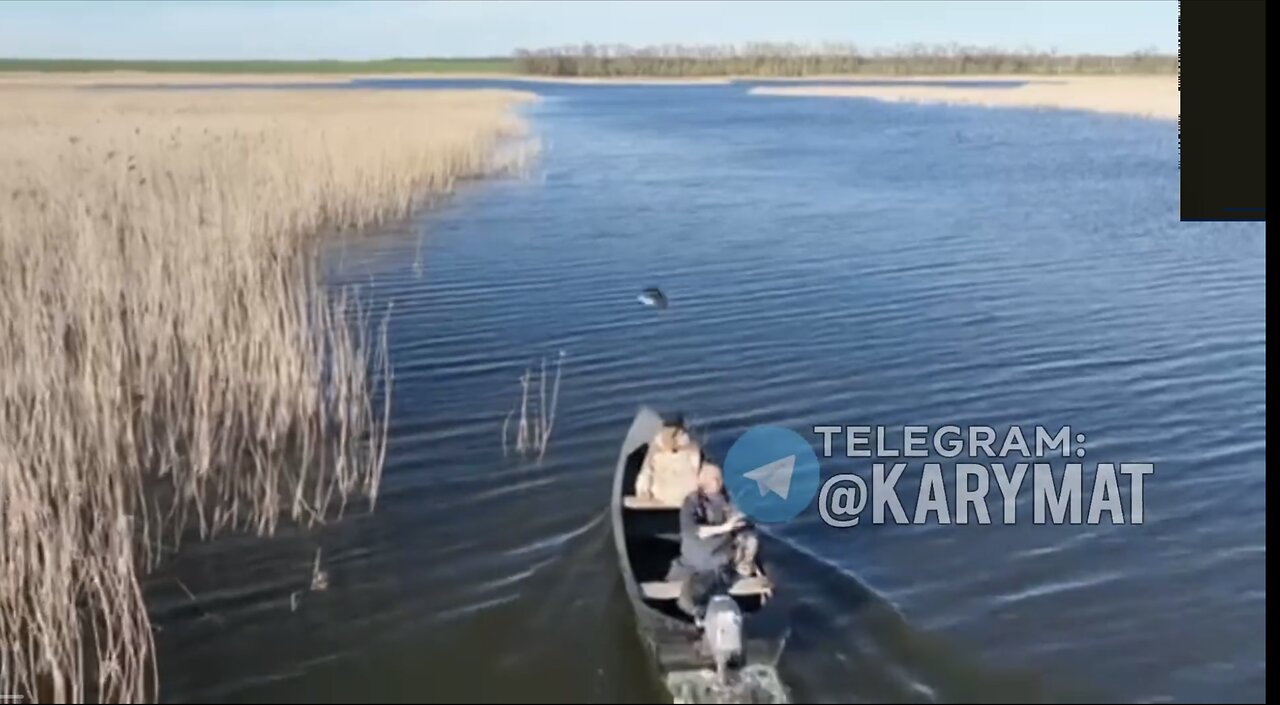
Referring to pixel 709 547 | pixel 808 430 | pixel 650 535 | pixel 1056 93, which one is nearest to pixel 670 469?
pixel 650 535

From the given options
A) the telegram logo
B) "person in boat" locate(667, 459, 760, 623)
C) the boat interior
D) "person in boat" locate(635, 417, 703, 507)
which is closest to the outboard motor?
"person in boat" locate(667, 459, 760, 623)

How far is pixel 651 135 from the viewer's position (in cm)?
2548

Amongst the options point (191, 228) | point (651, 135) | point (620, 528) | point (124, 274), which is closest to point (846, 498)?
point (620, 528)

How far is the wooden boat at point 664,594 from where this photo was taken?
4.76 m

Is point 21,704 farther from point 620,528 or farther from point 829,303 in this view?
point 829,303

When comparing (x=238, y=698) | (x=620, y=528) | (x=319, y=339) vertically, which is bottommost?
(x=238, y=698)

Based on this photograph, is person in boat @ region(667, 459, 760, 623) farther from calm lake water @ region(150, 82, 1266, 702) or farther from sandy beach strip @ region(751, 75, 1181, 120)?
sandy beach strip @ region(751, 75, 1181, 120)

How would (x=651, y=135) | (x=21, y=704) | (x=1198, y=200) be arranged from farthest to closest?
1. (x=651, y=135)
2. (x=1198, y=200)
3. (x=21, y=704)

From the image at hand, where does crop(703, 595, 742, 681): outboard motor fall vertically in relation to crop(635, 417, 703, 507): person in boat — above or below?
below

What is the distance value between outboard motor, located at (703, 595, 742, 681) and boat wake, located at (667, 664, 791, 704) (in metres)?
0.05

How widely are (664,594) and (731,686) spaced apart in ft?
1.88

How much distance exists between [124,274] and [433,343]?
2.13 meters

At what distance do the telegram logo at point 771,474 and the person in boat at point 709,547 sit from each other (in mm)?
898

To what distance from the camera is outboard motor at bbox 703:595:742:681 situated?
452 centimetres
